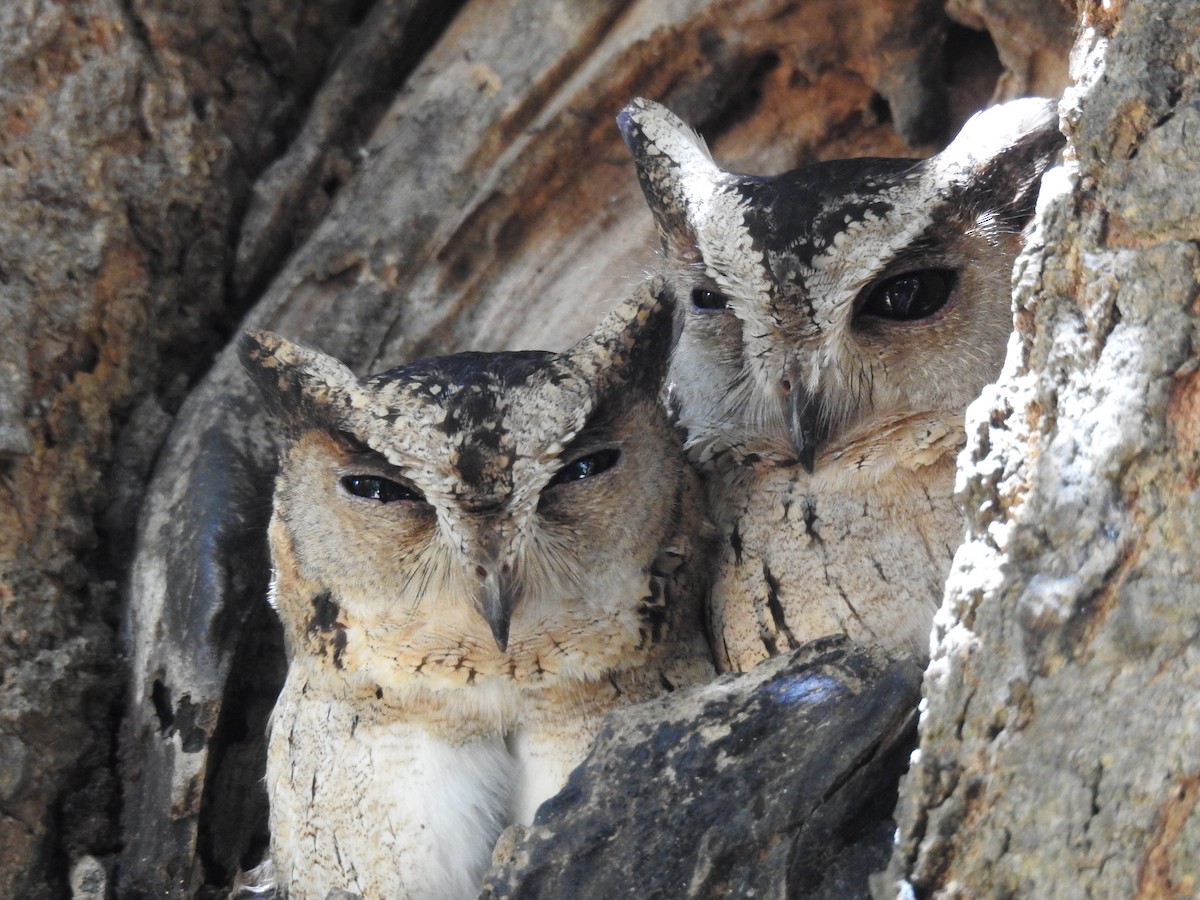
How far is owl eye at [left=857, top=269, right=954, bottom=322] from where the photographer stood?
1.81 meters

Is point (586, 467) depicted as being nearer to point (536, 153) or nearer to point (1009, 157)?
point (1009, 157)

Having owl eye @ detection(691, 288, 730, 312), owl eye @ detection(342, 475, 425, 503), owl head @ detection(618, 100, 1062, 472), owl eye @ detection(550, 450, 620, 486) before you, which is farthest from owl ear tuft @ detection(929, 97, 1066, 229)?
owl eye @ detection(342, 475, 425, 503)

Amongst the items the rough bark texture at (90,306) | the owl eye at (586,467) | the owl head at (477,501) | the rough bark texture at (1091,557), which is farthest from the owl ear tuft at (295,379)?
the rough bark texture at (1091,557)

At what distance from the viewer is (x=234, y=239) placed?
2.48 m

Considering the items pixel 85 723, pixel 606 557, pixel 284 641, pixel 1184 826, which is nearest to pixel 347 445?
pixel 606 557

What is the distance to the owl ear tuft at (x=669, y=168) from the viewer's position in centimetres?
206

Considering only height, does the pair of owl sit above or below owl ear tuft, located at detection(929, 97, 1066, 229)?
below

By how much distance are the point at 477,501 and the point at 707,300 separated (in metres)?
0.60

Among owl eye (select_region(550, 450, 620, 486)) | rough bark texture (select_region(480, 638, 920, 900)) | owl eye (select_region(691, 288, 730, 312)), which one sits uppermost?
owl eye (select_region(691, 288, 730, 312))

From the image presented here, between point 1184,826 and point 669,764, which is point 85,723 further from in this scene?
point 1184,826

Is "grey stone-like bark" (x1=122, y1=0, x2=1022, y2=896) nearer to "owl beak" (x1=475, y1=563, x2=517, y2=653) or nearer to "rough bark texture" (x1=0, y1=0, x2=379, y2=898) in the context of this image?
"rough bark texture" (x1=0, y1=0, x2=379, y2=898)

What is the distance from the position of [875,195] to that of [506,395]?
1.95ft

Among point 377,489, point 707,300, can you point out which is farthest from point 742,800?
point 707,300

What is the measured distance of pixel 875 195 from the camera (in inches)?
71.8
